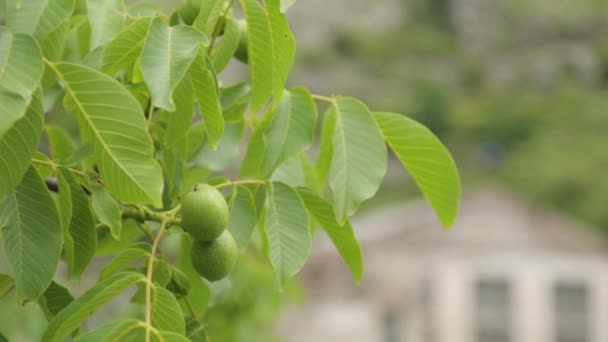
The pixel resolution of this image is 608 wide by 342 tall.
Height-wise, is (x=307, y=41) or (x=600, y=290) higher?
(x=600, y=290)

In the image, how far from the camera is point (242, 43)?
3.73 feet

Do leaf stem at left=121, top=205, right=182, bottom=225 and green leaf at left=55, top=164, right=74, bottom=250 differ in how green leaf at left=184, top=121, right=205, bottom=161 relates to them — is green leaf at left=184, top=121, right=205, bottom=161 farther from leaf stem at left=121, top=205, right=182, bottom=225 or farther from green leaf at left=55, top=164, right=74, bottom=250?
green leaf at left=55, top=164, right=74, bottom=250

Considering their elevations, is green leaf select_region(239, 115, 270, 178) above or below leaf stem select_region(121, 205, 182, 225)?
below

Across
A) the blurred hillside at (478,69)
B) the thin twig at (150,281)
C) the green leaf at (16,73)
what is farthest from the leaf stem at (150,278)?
the blurred hillside at (478,69)

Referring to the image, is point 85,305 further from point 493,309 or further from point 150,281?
point 493,309

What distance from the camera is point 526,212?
13266mm

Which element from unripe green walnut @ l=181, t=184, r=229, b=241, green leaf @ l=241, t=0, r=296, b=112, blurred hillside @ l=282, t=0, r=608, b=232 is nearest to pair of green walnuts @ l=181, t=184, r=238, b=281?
unripe green walnut @ l=181, t=184, r=229, b=241

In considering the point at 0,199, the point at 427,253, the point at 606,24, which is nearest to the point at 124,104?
the point at 0,199

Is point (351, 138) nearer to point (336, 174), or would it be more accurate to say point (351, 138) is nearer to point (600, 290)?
point (336, 174)

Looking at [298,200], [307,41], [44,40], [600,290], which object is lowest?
[307,41]

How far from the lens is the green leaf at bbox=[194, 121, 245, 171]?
123 cm

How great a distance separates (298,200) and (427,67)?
33804 mm

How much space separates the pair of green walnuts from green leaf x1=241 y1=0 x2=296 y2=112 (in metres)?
0.11

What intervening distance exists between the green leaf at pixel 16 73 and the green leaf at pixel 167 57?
99mm
